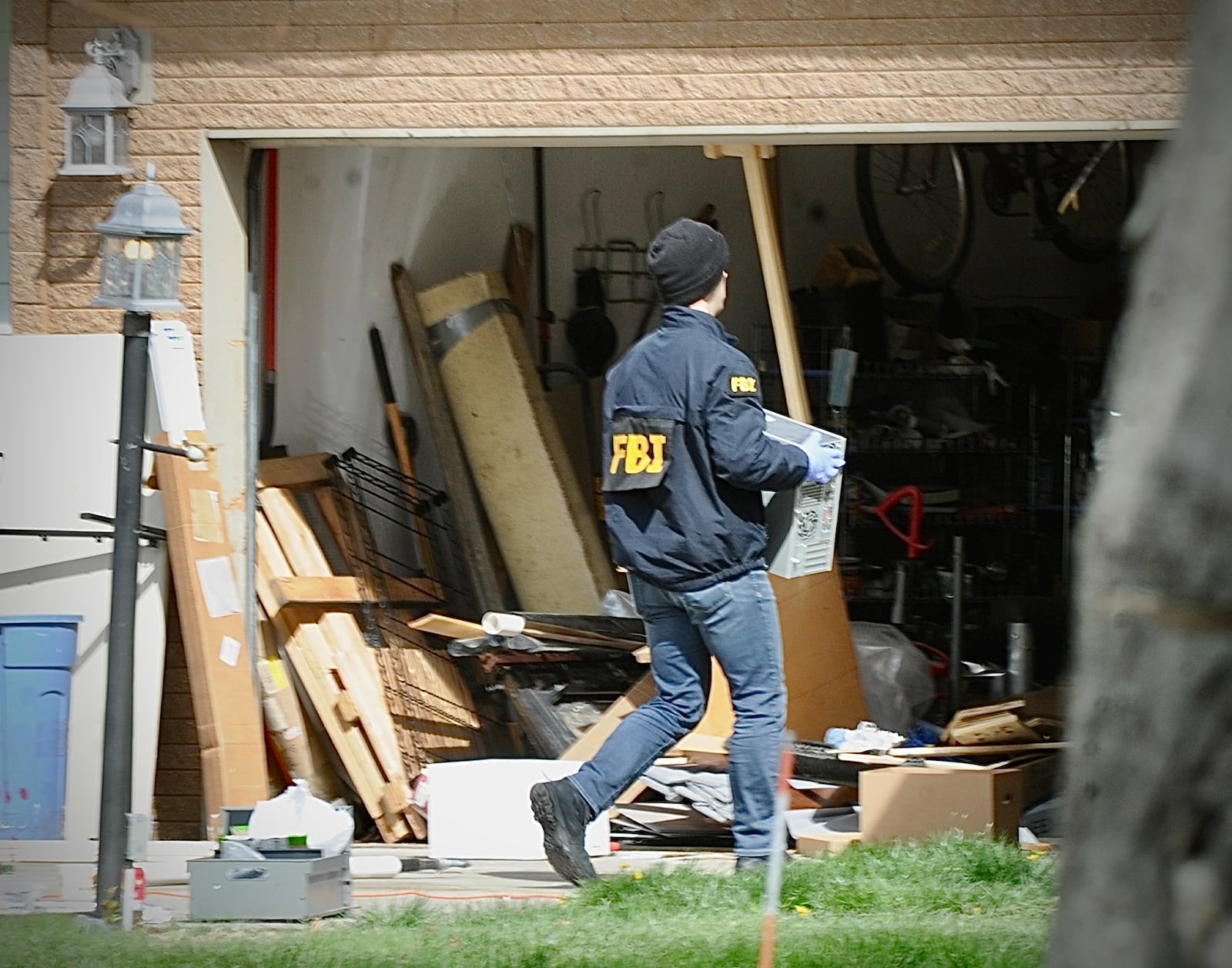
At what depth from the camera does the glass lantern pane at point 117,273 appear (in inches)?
184

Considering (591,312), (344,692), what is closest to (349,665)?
(344,692)

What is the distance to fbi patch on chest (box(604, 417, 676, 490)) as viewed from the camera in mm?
4836

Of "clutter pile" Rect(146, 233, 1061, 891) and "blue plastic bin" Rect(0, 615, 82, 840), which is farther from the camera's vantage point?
"clutter pile" Rect(146, 233, 1061, 891)

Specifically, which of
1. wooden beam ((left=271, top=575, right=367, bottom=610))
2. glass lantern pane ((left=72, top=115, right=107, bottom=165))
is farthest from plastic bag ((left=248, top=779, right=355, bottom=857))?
glass lantern pane ((left=72, top=115, right=107, bottom=165))

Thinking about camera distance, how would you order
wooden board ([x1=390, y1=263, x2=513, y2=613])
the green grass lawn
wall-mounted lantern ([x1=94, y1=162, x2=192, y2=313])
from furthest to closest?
wooden board ([x1=390, y1=263, x2=513, y2=613]), wall-mounted lantern ([x1=94, y1=162, x2=192, y2=313]), the green grass lawn

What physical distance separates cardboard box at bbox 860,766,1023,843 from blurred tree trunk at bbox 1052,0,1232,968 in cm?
401

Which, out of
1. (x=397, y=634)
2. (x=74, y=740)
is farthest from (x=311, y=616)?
(x=74, y=740)

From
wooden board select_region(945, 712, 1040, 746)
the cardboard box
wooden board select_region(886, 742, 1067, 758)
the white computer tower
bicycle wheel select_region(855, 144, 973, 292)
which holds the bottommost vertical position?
the cardboard box

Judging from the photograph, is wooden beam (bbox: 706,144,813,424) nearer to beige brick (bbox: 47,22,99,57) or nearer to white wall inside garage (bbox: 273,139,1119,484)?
white wall inside garage (bbox: 273,139,1119,484)

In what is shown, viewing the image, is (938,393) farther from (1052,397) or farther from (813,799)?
(813,799)

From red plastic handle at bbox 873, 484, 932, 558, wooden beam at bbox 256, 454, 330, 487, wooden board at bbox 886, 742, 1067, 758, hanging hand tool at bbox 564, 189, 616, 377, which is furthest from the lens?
hanging hand tool at bbox 564, 189, 616, 377

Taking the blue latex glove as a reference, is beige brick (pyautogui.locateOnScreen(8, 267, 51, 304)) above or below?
above

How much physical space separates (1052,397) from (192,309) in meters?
5.08

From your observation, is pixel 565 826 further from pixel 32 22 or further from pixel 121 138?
pixel 32 22
